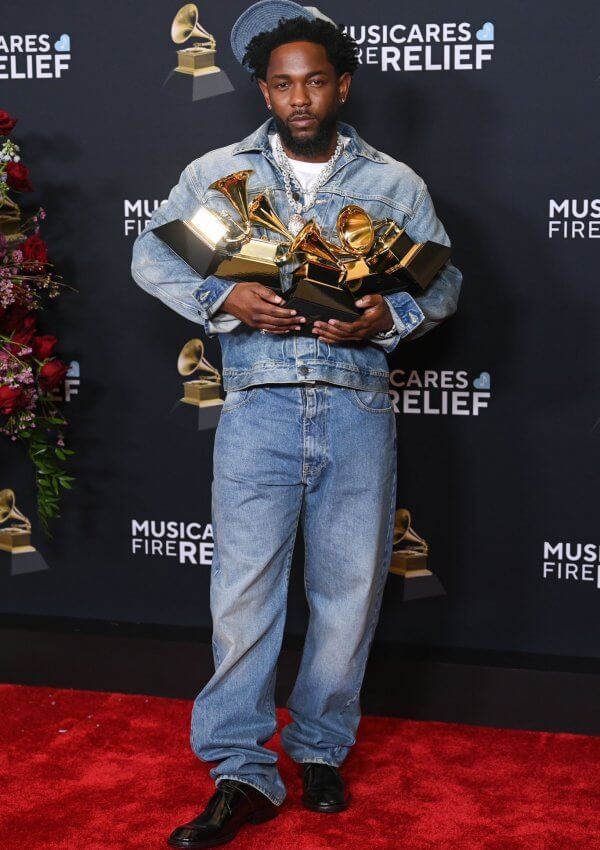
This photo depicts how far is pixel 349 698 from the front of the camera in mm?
2594

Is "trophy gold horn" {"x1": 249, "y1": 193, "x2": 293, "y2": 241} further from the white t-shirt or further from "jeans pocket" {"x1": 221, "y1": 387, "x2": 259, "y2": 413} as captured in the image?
"jeans pocket" {"x1": 221, "y1": 387, "x2": 259, "y2": 413}

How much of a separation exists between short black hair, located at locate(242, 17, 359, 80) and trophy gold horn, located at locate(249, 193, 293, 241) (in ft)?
1.13

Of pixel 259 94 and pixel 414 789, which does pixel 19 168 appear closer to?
pixel 259 94

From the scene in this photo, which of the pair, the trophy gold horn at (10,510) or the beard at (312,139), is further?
the trophy gold horn at (10,510)

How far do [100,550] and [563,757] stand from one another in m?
1.55

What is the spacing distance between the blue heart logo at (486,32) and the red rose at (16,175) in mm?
1338

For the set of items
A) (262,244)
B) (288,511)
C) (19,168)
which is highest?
(19,168)

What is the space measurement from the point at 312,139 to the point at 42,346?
116 cm

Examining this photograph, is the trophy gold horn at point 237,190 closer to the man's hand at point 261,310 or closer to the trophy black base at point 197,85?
the man's hand at point 261,310

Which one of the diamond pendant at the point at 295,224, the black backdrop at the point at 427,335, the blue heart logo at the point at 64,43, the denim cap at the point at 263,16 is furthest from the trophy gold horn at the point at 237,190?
the blue heart logo at the point at 64,43

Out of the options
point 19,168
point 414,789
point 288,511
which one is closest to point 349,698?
→ point 414,789

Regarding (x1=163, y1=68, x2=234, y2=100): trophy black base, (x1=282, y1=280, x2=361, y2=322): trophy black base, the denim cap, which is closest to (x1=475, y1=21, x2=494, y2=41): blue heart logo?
the denim cap

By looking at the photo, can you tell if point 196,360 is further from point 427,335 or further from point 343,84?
point 343,84

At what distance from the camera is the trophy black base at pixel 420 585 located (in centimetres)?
325
